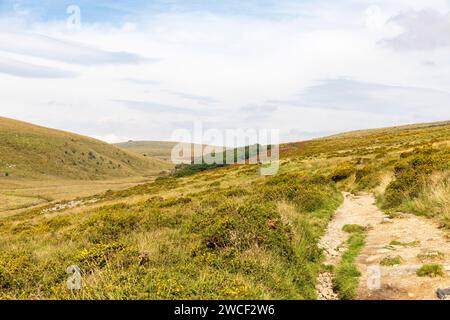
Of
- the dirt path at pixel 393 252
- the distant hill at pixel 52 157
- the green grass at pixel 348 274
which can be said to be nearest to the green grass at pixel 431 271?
the dirt path at pixel 393 252

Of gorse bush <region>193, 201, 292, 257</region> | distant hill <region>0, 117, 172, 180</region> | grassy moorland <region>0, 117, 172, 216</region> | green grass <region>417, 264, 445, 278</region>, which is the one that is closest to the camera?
green grass <region>417, 264, 445, 278</region>

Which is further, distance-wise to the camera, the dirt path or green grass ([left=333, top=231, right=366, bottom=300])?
green grass ([left=333, top=231, right=366, bottom=300])

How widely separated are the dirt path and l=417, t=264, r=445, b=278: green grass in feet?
0.42

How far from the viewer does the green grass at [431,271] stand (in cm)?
774

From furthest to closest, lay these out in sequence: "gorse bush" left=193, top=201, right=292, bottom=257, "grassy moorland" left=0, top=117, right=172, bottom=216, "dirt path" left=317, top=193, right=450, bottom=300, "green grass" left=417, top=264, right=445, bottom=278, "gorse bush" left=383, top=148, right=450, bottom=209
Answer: "grassy moorland" left=0, top=117, right=172, bottom=216
"gorse bush" left=383, top=148, right=450, bottom=209
"gorse bush" left=193, top=201, right=292, bottom=257
"green grass" left=417, top=264, right=445, bottom=278
"dirt path" left=317, top=193, right=450, bottom=300

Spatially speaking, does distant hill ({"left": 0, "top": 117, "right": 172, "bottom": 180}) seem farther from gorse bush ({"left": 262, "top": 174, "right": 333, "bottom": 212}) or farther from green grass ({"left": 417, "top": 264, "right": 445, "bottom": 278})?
green grass ({"left": 417, "top": 264, "right": 445, "bottom": 278})

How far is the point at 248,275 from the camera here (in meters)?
7.33

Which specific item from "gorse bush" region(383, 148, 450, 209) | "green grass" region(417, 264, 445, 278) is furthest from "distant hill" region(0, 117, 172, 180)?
"green grass" region(417, 264, 445, 278)

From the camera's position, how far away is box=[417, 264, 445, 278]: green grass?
7.74 m

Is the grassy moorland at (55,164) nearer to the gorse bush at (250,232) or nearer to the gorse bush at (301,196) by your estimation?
the gorse bush at (301,196)

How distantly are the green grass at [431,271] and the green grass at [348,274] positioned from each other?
1315 millimetres

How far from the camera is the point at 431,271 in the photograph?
25.7 ft

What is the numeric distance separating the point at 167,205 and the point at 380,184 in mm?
13212

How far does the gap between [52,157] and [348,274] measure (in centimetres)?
14623
